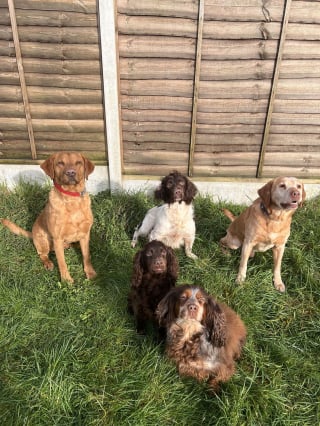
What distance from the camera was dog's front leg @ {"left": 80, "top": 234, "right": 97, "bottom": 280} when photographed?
3916mm

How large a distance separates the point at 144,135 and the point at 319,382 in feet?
12.9

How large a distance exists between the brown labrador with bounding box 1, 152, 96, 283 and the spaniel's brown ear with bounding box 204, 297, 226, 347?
6.19 feet

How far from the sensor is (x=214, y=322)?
243cm

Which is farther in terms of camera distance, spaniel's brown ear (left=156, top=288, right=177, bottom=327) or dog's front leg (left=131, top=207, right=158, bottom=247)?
dog's front leg (left=131, top=207, right=158, bottom=247)

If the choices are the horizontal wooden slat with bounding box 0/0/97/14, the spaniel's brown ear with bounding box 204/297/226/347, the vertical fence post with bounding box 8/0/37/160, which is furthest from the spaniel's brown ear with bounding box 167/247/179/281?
the horizontal wooden slat with bounding box 0/0/97/14

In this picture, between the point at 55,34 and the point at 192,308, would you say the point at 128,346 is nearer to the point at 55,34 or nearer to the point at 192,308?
the point at 192,308

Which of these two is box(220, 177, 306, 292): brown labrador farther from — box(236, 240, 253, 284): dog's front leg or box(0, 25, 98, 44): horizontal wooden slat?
box(0, 25, 98, 44): horizontal wooden slat

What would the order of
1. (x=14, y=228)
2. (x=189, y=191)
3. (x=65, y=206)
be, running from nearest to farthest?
(x=65, y=206) < (x=189, y=191) < (x=14, y=228)

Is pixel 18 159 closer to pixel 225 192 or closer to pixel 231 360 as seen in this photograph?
pixel 225 192

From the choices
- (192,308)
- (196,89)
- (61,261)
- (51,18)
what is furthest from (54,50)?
(192,308)

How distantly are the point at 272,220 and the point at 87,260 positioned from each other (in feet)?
7.44

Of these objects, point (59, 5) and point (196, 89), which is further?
point (196, 89)

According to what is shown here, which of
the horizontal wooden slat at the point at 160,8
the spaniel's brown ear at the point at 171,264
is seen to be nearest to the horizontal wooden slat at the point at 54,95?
the horizontal wooden slat at the point at 160,8

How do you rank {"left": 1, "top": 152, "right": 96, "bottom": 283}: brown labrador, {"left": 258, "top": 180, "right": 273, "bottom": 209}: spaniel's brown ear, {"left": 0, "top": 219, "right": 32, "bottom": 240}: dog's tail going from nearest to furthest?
{"left": 258, "top": 180, "right": 273, "bottom": 209}: spaniel's brown ear < {"left": 1, "top": 152, "right": 96, "bottom": 283}: brown labrador < {"left": 0, "top": 219, "right": 32, "bottom": 240}: dog's tail
